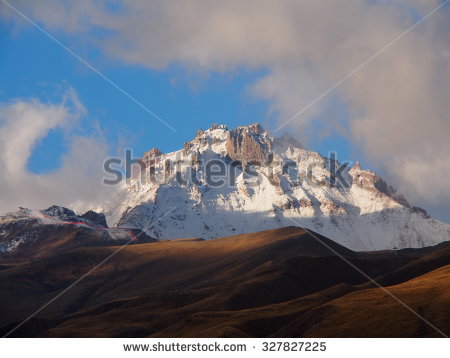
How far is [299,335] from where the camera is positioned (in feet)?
644
